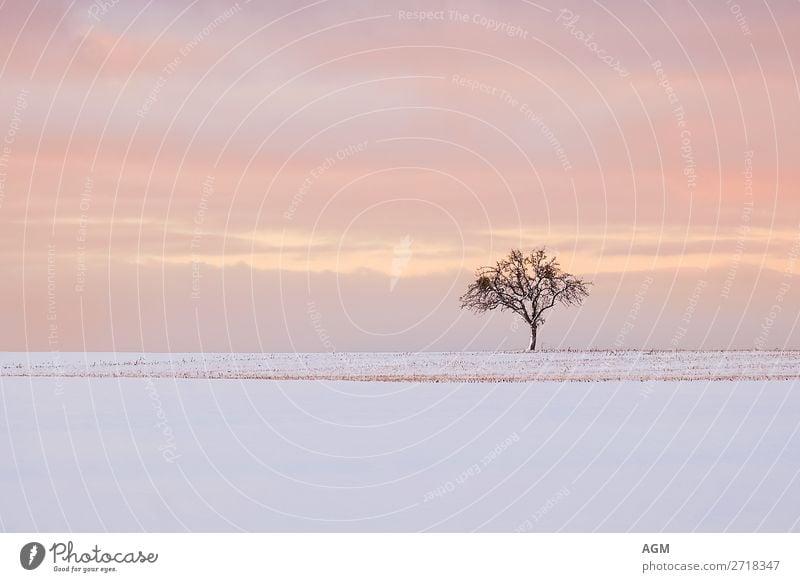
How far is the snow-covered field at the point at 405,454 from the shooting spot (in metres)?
17.9

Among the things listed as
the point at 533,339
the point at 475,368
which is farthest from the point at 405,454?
the point at 533,339

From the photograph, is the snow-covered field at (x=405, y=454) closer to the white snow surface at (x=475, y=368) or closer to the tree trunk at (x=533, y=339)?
the white snow surface at (x=475, y=368)

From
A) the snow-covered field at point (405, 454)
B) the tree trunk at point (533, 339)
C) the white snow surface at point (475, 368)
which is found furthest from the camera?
the tree trunk at point (533, 339)

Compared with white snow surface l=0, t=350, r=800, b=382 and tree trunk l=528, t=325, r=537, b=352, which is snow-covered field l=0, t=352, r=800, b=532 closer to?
white snow surface l=0, t=350, r=800, b=382

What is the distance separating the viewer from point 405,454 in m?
23.3

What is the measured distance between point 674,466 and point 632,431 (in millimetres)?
4833

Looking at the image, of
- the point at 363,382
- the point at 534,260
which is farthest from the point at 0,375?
the point at 534,260

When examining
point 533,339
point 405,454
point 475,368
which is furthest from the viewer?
point 533,339

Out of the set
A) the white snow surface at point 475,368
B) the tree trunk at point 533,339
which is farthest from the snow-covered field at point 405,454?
the tree trunk at point 533,339

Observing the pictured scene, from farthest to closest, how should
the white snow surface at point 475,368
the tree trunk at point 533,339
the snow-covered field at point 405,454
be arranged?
the tree trunk at point 533,339, the white snow surface at point 475,368, the snow-covered field at point 405,454

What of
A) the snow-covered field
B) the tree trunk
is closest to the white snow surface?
the snow-covered field

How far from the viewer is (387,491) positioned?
768 inches

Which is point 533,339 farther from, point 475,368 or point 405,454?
point 405,454

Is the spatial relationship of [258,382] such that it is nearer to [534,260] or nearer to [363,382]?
[363,382]
